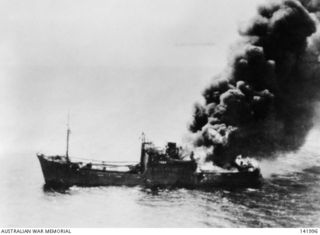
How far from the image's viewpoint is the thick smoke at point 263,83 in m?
29.0

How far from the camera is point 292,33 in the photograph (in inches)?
1157

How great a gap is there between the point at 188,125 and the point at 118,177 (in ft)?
23.2

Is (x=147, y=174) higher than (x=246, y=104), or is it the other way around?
(x=246, y=104)

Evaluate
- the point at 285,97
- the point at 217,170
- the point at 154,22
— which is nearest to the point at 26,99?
the point at 154,22


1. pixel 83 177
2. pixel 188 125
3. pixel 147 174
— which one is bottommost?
pixel 83 177

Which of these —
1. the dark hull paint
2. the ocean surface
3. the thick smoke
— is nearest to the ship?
the dark hull paint

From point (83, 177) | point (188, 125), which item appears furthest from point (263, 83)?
point (83, 177)

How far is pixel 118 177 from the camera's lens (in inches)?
1155

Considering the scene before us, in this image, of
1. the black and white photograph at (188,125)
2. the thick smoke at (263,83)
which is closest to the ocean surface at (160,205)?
the black and white photograph at (188,125)

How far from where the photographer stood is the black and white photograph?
23.3 m

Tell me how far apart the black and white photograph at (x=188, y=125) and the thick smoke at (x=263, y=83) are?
8 centimetres

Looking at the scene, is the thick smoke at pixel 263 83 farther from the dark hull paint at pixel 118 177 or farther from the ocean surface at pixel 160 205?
the ocean surface at pixel 160 205

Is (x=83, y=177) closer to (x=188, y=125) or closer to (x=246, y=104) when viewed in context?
(x=188, y=125)

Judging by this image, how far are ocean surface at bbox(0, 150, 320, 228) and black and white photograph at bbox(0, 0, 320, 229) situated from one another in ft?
0.22
